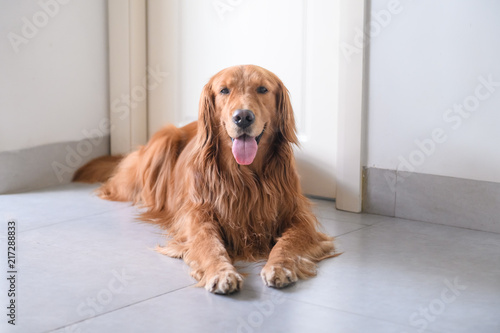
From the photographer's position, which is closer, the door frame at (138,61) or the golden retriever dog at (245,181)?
the golden retriever dog at (245,181)

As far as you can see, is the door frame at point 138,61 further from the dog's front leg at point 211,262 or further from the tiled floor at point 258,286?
the dog's front leg at point 211,262

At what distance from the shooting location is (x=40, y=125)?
369 centimetres

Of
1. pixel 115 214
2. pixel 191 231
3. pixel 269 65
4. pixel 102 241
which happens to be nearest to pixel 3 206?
pixel 115 214

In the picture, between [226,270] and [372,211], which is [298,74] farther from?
[226,270]

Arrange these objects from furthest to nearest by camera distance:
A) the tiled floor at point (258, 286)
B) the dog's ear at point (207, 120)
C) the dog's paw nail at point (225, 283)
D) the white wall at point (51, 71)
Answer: the white wall at point (51, 71), the dog's ear at point (207, 120), the dog's paw nail at point (225, 283), the tiled floor at point (258, 286)

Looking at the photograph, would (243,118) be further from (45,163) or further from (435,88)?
(45,163)

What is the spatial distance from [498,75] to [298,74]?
108 cm

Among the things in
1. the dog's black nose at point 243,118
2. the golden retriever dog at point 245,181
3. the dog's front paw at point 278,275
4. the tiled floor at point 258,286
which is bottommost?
the tiled floor at point 258,286

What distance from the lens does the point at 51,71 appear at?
372cm

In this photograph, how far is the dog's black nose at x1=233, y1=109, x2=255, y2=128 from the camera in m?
2.29

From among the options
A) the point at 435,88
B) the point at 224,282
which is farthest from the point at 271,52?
the point at 224,282

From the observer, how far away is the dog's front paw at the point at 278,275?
6.73ft

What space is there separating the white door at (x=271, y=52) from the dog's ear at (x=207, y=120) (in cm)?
94

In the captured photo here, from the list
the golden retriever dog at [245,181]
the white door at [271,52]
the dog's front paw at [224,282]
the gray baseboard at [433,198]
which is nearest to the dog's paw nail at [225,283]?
the dog's front paw at [224,282]
